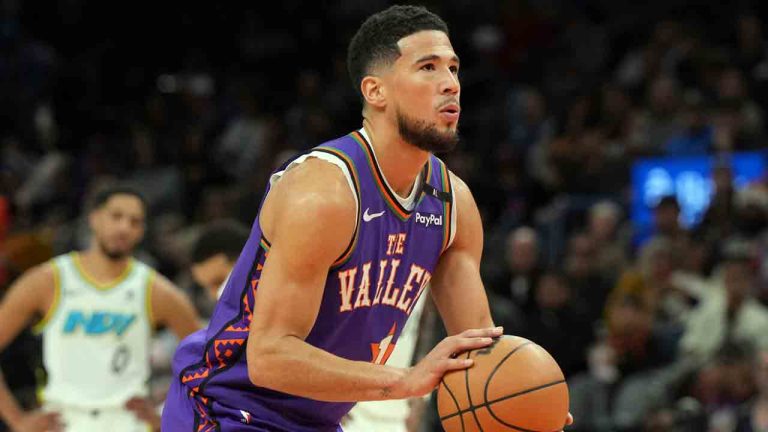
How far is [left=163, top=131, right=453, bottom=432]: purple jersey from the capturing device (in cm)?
378

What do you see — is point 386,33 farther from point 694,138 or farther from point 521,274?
point 694,138

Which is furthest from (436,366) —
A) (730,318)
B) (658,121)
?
(658,121)

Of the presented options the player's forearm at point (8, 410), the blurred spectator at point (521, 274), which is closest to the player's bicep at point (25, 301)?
the player's forearm at point (8, 410)

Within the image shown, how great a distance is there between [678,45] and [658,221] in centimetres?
267

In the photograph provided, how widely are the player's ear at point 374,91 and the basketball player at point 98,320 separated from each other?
302 centimetres

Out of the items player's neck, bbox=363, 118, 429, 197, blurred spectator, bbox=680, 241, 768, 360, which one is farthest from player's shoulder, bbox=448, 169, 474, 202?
blurred spectator, bbox=680, 241, 768, 360

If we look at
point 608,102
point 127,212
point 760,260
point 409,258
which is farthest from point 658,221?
point 409,258

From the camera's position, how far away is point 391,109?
389 centimetres

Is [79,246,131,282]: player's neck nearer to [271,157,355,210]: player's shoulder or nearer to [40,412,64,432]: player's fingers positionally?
[40,412,64,432]: player's fingers

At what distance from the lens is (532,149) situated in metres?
11.7

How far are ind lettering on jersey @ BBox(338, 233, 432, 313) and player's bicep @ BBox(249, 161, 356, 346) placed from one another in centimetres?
16

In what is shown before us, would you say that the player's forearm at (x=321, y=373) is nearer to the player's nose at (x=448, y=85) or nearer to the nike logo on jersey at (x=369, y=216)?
the nike logo on jersey at (x=369, y=216)

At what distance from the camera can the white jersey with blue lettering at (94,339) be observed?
6.47 m

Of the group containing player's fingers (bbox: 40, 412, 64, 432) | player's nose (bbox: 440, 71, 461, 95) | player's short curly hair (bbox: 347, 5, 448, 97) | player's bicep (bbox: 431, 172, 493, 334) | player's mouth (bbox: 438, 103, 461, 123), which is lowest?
player's fingers (bbox: 40, 412, 64, 432)
